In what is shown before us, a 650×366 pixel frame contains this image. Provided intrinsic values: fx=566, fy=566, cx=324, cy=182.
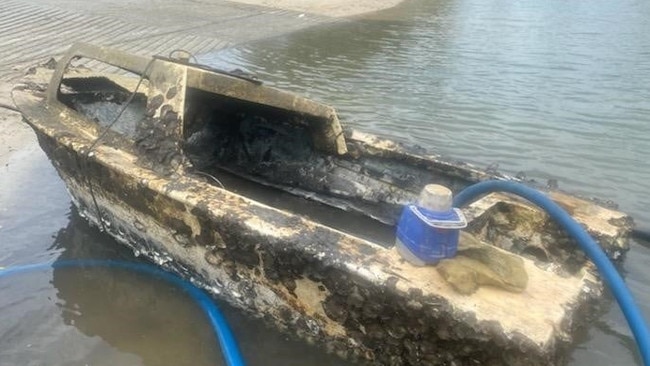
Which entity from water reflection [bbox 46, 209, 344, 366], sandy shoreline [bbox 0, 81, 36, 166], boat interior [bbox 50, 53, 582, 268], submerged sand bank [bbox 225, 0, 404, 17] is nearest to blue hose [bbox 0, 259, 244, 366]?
water reflection [bbox 46, 209, 344, 366]

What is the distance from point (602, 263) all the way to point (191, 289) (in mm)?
2460

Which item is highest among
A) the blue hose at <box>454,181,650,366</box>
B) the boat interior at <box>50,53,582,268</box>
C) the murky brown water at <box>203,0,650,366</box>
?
the blue hose at <box>454,181,650,366</box>

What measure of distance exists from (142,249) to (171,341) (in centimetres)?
81

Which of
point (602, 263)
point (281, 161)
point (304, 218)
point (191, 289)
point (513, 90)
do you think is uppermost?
point (602, 263)

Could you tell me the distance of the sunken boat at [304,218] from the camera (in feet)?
8.21

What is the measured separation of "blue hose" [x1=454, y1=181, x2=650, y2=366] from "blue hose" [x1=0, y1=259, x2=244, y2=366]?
5.36ft

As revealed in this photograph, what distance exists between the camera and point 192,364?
10.8 feet

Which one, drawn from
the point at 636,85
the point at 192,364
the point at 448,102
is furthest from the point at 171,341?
the point at 636,85

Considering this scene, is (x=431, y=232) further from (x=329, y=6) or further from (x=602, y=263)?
(x=329, y=6)

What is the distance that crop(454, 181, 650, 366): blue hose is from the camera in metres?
2.25

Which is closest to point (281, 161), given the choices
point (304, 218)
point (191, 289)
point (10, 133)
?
point (191, 289)

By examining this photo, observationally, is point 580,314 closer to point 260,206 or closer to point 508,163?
point 260,206

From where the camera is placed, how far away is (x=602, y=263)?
7.95 ft

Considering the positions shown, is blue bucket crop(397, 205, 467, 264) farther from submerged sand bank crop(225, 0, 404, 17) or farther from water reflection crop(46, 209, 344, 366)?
submerged sand bank crop(225, 0, 404, 17)
